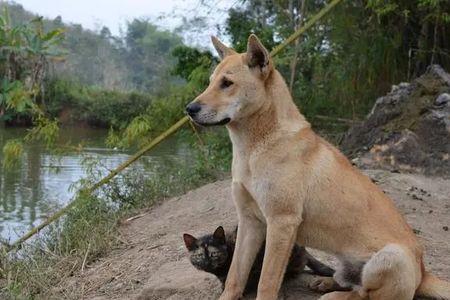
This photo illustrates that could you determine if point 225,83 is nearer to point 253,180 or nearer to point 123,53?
point 253,180

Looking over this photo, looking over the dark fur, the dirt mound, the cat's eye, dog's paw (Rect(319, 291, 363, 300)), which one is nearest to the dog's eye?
the cat's eye

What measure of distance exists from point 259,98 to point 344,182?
82cm

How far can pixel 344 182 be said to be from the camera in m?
5.15

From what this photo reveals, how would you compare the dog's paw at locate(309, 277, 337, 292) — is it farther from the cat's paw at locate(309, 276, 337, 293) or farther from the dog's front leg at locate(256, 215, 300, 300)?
the dog's front leg at locate(256, 215, 300, 300)

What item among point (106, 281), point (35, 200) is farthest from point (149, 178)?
point (106, 281)

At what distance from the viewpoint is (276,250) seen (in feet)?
16.1

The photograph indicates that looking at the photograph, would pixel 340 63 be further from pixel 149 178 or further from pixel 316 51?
pixel 149 178

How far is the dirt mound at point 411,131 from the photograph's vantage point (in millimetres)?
10625

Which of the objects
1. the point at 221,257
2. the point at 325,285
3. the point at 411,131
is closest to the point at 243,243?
the point at 221,257

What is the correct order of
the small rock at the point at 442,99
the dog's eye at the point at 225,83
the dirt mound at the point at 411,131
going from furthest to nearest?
1. the small rock at the point at 442,99
2. the dirt mound at the point at 411,131
3. the dog's eye at the point at 225,83

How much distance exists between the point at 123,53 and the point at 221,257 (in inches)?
2396

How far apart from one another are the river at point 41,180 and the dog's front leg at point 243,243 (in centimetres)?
571

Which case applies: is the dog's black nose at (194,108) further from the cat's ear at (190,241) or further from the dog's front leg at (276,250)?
the cat's ear at (190,241)

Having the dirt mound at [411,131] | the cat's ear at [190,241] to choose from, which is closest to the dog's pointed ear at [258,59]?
the cat's ear at [190,241]
